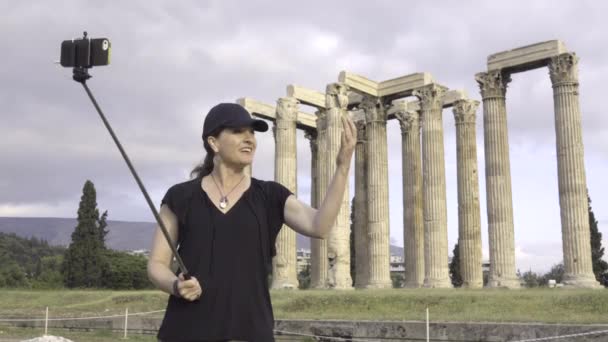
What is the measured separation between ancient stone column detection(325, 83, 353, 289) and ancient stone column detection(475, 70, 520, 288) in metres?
7.56

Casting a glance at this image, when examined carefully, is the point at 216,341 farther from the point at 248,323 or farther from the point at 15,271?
the point at 15,271

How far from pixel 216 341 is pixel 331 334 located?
18.6m

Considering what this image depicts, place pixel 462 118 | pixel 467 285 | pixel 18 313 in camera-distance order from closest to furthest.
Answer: pixel 18 313 → pixel 467 285 → pixel 462 118

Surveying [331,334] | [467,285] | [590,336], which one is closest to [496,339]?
[590,336]

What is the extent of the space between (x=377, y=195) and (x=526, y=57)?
11576 mm

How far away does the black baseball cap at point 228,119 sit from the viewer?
4.20m

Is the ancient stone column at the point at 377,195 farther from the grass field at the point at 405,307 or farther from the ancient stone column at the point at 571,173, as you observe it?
the ancient stone column at the point at 571,173

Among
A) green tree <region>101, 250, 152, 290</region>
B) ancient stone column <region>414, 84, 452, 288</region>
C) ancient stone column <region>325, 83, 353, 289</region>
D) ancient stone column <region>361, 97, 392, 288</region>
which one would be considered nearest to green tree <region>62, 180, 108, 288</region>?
green tree <region>101, 250, 152, 290</region>

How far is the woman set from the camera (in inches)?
152

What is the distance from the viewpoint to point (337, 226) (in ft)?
130

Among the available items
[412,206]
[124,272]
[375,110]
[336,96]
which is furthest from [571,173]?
[124,272]

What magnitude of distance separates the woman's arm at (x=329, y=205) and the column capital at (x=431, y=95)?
36.9 m

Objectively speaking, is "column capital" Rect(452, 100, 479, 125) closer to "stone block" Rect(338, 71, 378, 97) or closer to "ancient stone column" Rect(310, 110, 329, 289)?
"stone block" Rect(338, 71, 378, 97)

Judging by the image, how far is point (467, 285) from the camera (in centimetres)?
3894
